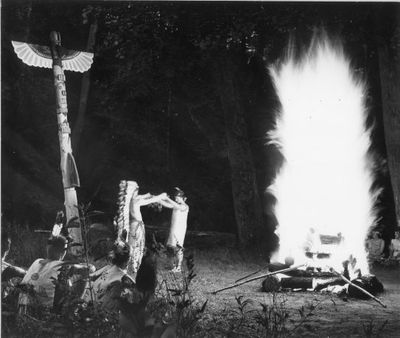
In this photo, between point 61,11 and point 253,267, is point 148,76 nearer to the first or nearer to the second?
point 61,11

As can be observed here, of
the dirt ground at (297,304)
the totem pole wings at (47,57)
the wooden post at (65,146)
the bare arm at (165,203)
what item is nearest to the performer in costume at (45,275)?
the wooden post at (65,146)

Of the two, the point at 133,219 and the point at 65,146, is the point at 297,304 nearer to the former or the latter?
the point at 133,219

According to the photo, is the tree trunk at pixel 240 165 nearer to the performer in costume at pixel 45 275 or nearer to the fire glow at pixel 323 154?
the fire glow at pixel 323 154

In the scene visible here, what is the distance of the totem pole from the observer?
566 cm

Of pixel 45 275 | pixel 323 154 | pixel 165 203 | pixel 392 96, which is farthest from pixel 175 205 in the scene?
pixel 392 96

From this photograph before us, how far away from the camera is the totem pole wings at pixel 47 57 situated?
223 inches

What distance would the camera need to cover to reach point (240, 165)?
222 inches

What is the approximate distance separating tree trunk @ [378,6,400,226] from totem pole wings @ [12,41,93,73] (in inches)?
102

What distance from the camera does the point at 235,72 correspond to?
5.65 m

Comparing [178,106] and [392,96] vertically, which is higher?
[392,96]

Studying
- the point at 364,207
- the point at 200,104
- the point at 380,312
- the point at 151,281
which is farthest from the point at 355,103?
Answer: the point at 151,281

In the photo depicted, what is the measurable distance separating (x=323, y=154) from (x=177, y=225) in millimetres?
1416

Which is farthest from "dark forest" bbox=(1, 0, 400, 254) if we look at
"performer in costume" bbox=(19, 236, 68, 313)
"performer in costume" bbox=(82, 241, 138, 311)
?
"performer in costume" bbox=(82, 241, 138, 311)

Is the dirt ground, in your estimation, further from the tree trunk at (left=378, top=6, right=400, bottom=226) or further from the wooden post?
the wooden post
